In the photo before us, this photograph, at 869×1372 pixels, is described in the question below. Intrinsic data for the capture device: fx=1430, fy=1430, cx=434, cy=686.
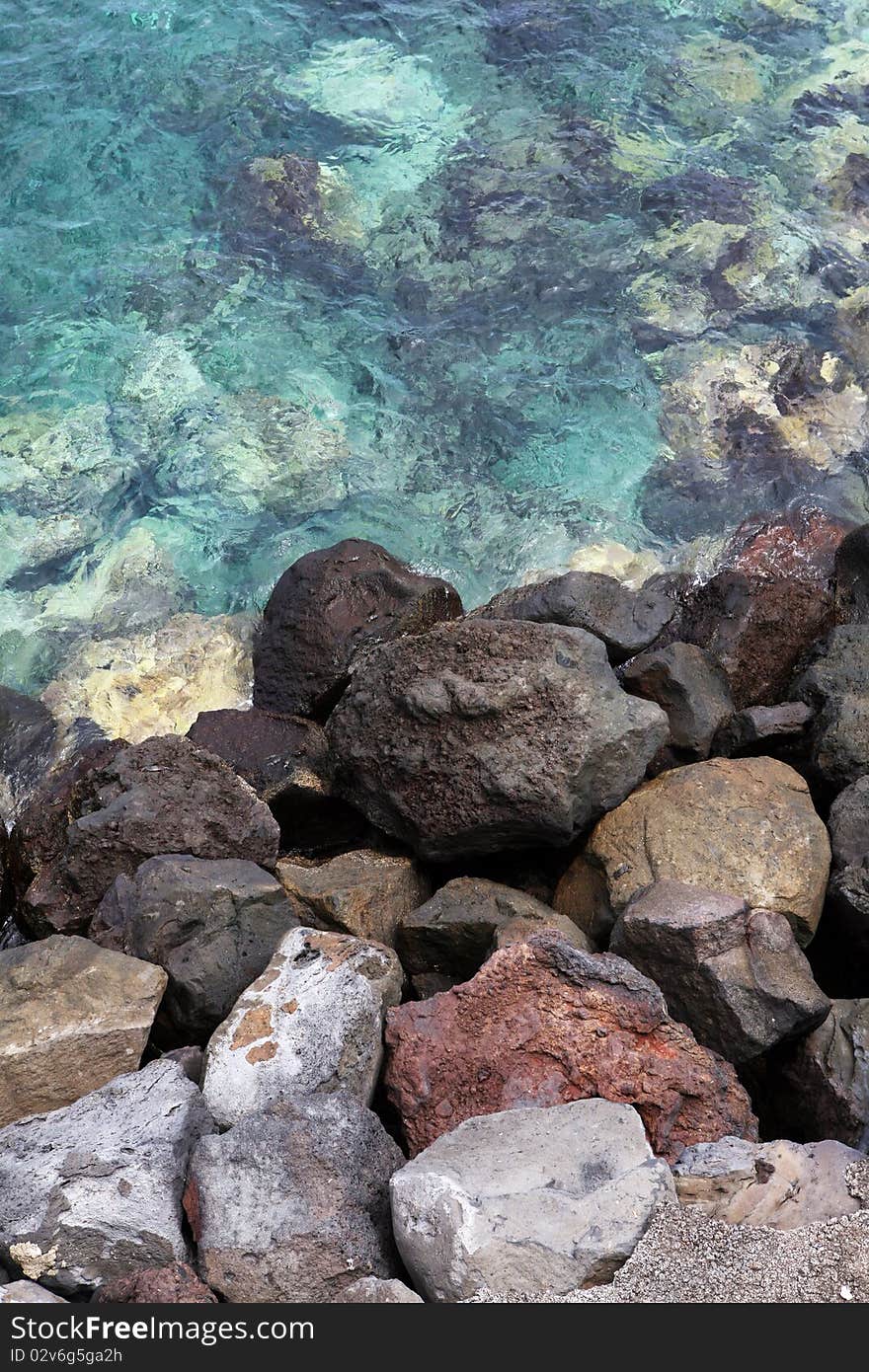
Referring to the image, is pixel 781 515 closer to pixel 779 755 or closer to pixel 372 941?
pixel 779 755

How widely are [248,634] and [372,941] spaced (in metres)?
2.66

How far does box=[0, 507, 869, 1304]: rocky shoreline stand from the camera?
3.48 m

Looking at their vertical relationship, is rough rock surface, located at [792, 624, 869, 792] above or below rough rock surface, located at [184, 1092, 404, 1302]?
below

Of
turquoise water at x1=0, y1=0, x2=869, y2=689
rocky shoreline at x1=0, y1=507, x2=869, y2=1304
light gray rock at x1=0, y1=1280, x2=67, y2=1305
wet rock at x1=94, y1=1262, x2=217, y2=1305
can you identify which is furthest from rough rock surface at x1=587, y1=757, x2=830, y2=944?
turquoise water at x1=0, y1=0, x2=869, y2=689

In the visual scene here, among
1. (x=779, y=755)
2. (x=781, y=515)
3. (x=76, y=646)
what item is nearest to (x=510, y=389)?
(x=781, y=515)

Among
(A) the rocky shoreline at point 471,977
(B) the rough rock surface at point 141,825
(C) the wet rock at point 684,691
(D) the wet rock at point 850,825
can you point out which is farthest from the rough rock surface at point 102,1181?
(C) the wet rock at point 684,691

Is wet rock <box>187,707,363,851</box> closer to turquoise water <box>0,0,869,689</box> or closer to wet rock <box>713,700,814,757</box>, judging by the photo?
turquoise water <box>0,0,869,689</box>

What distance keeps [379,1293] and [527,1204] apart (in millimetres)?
396

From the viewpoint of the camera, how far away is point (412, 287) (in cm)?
877

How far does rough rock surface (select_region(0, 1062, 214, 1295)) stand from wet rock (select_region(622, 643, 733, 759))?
2376 millimetres

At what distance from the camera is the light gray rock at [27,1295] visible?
3.43m

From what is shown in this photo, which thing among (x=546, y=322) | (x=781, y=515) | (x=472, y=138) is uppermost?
(x=472, y=138)

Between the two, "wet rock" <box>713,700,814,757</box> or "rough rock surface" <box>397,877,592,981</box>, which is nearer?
"rough rock surface" <box>397,877,592,981</box>

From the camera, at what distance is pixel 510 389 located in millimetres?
8227
